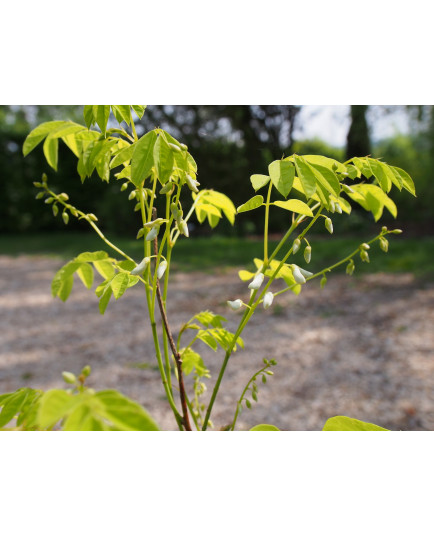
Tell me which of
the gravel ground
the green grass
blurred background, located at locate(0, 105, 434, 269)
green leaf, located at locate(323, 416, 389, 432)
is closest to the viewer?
green leaf, located at locate(323, 416, 389, 432)

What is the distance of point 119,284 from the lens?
53 cm

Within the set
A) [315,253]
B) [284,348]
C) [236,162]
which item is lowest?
[315,253]

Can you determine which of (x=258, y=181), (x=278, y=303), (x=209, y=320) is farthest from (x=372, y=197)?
(x=278, y=303)

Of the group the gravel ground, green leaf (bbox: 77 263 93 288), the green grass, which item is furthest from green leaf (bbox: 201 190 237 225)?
the green grass

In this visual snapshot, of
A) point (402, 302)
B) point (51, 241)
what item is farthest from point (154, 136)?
point (51, 241)

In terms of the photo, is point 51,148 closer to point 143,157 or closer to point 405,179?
point 143,157

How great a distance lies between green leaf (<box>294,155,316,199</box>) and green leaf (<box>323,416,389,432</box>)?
11.3 inches

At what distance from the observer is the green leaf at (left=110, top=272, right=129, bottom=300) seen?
52cm

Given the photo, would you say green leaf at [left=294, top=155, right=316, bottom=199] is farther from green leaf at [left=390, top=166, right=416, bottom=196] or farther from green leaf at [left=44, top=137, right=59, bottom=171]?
green leaf at [left=44, top=137, right=59, bottom=171]

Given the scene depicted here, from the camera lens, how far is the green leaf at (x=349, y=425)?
0.56 metres

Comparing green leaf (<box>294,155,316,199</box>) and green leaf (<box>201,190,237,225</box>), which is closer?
green leaf (<box>294,155,316,199</box>)

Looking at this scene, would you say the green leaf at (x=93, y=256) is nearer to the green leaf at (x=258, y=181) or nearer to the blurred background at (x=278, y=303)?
the green leaf at (x=258, y=181)

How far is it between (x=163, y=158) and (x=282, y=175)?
0.13 m
